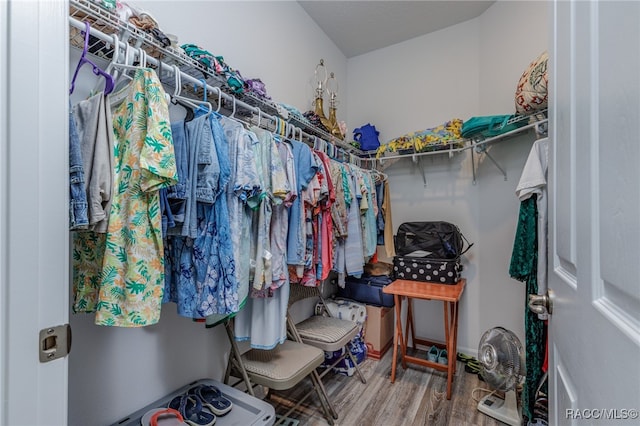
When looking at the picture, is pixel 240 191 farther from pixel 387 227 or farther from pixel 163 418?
pixel 387 227

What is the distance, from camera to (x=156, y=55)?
1.14 m

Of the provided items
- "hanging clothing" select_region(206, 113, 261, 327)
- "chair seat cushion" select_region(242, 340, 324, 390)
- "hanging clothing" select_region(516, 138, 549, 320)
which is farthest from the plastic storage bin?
"hanging clothing" select_region(516, 138, 549, 320)

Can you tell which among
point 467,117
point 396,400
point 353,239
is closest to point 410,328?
point 396,400

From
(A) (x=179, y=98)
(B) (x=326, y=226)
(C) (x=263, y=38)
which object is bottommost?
(B) (x=326, y=226)

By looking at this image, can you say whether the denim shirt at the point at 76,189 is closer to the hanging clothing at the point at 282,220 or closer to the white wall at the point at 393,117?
the white wall at the point at 393,117

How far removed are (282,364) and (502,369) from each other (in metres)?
1.32

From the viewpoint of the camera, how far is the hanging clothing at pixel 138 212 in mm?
807

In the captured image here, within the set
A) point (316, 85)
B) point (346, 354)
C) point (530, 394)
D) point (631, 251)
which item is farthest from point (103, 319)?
point (316, 85)

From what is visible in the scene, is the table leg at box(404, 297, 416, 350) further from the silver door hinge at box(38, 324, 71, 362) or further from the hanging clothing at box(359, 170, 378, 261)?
the silver door hinge at box(38, 324, 71, 362)

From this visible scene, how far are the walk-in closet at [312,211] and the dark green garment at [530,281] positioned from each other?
12 millimetres

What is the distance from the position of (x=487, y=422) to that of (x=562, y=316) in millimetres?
1570

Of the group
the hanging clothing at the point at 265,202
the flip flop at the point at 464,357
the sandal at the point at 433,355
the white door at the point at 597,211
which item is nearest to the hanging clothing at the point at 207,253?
the hanging clothing at the point at 265,202

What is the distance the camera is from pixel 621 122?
36cm

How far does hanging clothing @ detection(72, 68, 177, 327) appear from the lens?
81cm
